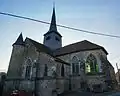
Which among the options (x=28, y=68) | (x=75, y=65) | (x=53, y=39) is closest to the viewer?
(x=28, y=68)

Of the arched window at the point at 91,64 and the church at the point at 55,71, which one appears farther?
the arched window at the point at 91,64

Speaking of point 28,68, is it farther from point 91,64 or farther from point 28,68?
point 91,64

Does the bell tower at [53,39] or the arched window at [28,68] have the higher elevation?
the bell tower at [53,39]

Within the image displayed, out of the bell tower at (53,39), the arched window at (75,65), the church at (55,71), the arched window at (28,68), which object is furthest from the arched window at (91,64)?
the bell tower at (53,39)

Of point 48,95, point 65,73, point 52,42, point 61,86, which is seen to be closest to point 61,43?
point 52,42

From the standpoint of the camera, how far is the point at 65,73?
22.6 m

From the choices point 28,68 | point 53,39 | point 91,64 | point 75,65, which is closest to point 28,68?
point 28,68

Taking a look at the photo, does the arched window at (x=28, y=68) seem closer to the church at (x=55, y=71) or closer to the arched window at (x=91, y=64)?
the church at (x=55, y=71)

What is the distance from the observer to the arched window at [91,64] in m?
20.7

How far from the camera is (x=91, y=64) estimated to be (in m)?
21.2

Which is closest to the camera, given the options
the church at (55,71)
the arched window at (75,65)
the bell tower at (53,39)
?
the church at (55,71)

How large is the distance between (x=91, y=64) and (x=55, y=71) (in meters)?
6.92

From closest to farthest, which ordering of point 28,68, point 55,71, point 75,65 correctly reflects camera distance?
point 55,71 → point 28,68 → point 75,65

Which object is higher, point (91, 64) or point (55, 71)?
point (91, 64)
